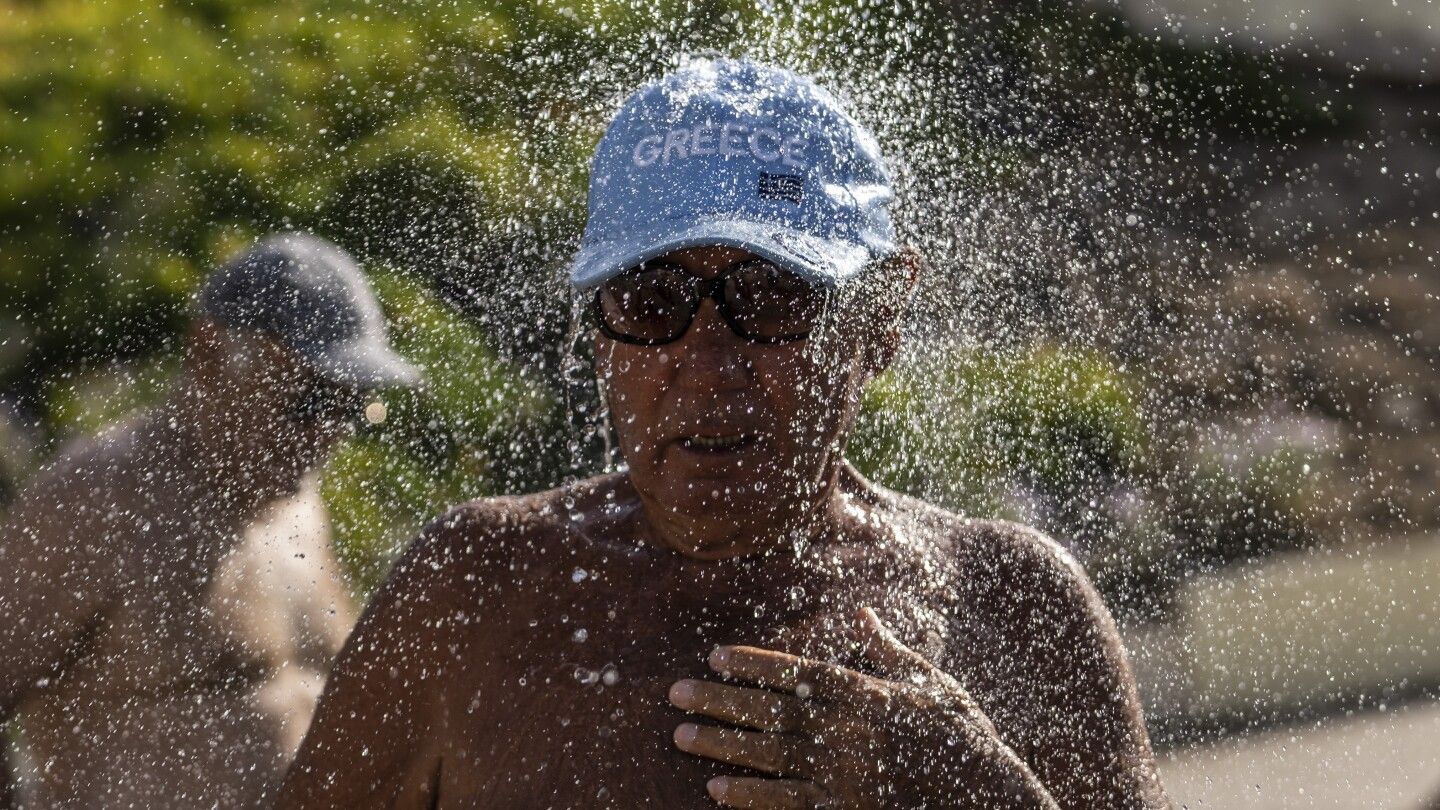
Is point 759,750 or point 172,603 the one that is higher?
point 759,750

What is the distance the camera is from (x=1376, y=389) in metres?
7.91

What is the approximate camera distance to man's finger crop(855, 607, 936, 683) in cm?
190

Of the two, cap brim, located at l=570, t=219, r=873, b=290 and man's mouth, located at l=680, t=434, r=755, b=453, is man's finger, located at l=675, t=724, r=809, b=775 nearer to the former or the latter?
man's mouth, located at l=680, t=434, r=755, b=453

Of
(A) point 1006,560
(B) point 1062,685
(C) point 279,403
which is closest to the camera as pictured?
(B) point 1062,685

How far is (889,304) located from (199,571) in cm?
186

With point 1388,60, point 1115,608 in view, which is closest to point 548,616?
point 1115,608

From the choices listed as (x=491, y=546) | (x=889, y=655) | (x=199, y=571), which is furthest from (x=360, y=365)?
(x=889, y=655)

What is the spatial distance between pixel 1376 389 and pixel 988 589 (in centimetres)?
647

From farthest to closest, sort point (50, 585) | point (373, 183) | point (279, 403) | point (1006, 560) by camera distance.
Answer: point (373, 183), point (279, 403), point (50, 585), point (1006, 560)

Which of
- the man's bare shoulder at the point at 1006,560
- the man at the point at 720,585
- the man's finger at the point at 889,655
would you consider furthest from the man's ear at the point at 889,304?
the man's finger at the point at 889,655

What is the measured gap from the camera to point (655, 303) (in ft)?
6.56

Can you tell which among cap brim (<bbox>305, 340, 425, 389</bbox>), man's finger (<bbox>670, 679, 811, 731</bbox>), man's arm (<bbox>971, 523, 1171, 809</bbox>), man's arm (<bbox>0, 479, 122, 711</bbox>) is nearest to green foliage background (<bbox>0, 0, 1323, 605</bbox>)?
cap brim (<bbox>305, 340, 425, 389</bbox>)

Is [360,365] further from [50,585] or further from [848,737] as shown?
[848,737]

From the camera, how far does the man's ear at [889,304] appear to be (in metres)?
2.17
